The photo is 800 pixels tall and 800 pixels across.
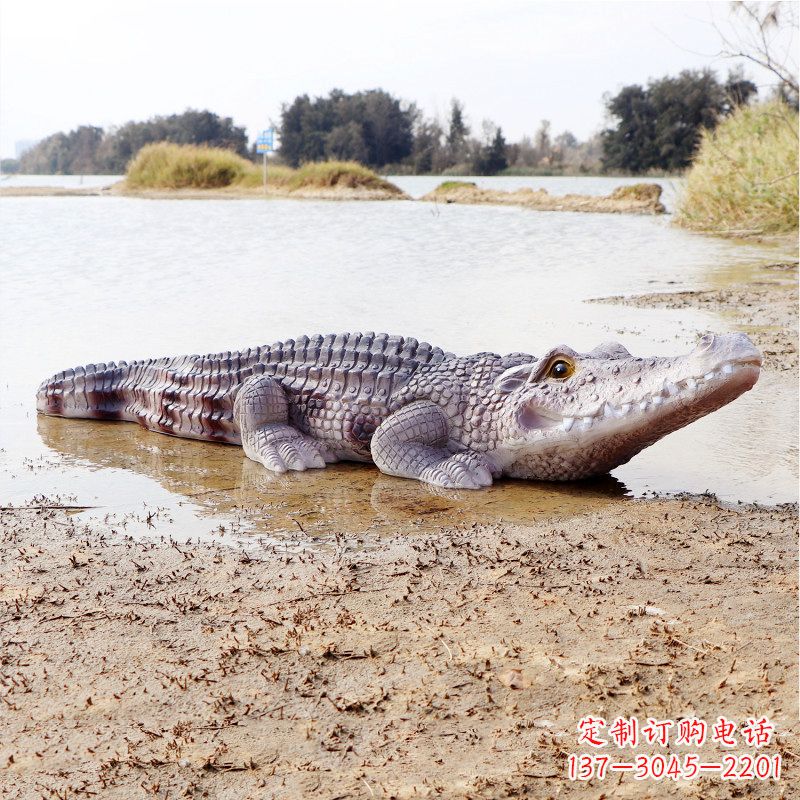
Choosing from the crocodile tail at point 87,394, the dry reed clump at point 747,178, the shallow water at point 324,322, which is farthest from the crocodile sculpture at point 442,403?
the dry reed clump at point 747,178

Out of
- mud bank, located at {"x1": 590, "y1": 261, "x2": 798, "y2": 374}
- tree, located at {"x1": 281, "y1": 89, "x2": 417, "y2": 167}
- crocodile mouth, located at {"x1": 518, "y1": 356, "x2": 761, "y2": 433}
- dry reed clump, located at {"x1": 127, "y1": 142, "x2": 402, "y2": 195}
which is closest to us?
crocodile mouth, located at {"x1": 518, "y1": 356, "x2": 761, "y2": 433}

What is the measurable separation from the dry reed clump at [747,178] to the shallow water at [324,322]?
2.52 ft

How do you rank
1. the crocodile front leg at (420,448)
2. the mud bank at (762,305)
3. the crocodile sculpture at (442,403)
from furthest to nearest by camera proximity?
the mud bank at (762,305), the crocodile front leg at (420,448), the crocodile sculpture at (442,403)

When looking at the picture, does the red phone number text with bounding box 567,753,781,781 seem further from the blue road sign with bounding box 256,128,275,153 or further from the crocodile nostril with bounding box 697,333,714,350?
the blue road sign with bounding box 256,128,275,153

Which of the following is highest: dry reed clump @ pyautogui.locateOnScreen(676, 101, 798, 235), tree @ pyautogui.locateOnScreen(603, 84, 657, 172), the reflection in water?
tree @ pyautogui.locateOnScreen(603, 84, 657, 172)

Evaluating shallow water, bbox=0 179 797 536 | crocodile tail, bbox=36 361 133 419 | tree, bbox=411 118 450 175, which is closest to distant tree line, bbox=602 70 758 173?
tree, bbox=411 118 450 175

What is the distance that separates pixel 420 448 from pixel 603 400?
2.76 feet

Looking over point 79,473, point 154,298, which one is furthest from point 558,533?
point 154,298

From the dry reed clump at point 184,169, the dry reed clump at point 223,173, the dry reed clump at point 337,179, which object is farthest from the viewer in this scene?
the dry reed clump at point 184,169

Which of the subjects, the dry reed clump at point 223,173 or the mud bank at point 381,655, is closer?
the mud bank at point 381,655

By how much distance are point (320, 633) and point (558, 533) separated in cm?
111

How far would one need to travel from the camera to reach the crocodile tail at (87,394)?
5.25m

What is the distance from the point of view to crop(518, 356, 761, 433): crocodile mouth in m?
3.30

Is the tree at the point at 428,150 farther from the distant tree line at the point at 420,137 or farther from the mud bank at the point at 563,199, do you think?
the mud bank at the point at 563,199
